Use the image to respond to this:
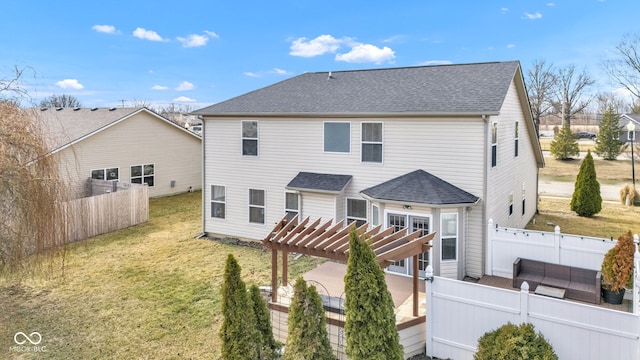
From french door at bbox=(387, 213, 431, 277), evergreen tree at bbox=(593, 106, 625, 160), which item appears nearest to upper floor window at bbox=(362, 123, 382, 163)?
french door at bbox=(387, 213, 431, 277)

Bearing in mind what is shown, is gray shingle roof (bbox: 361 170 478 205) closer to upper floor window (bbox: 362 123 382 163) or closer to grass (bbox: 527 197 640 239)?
upper floor window (bbox: 362 123 382 163)

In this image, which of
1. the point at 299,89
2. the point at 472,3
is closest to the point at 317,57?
the point at 472,3

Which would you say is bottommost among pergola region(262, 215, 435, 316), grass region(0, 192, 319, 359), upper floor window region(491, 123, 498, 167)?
grass region(0, 192, 319, 359)

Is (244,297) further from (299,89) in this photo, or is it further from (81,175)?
(81,175)

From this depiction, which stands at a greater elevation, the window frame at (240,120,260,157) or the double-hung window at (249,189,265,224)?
the window frame at (240,120,260,157)

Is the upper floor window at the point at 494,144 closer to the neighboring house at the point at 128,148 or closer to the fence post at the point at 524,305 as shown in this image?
the fence post at the point at 524,305

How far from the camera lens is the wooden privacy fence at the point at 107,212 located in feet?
47.6

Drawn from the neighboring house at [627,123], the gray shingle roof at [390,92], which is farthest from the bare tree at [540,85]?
the gray shingle roof at [390,92]

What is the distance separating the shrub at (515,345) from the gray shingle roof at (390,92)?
572 centimetres

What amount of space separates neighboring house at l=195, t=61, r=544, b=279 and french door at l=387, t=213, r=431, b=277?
3 centimetres

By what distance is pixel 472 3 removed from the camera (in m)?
19.0

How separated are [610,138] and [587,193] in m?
21.9

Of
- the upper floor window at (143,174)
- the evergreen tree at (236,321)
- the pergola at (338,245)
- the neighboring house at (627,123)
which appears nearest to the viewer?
the evergreen tree at (236,321)

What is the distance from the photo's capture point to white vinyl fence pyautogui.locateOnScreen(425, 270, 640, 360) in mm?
5625
